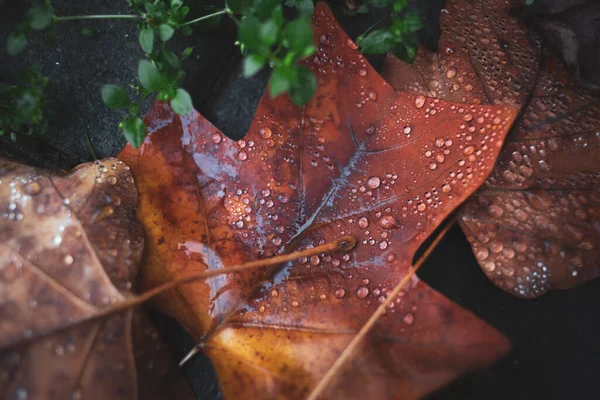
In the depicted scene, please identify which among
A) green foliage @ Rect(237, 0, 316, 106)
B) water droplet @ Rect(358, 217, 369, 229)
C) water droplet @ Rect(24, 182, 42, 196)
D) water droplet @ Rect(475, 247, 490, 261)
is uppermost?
green foliage @ Rect(237, 0, 316, 106)

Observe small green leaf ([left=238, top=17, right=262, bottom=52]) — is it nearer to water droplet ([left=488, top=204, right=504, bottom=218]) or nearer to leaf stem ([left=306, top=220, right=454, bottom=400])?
leaf stem ([left=306, top=220, right=454, bottom=400])

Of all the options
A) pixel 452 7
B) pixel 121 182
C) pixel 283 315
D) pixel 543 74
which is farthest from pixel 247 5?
pixel 543 74

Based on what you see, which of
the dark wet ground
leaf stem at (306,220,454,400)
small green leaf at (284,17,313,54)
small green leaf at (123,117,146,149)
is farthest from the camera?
the dark wet ground

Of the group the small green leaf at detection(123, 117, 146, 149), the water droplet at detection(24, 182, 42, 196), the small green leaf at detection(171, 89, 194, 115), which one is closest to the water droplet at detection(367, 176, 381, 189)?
the small green leaf at detection(171, 89, 194, 115)

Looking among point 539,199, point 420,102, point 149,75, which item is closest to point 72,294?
point 149,75

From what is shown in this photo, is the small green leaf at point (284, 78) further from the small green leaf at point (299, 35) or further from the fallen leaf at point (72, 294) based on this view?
the fallen leaf at point (72, 294)

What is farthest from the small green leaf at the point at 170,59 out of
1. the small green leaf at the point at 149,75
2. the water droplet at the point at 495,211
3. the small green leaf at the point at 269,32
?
the water droplet at the point at 495,211
